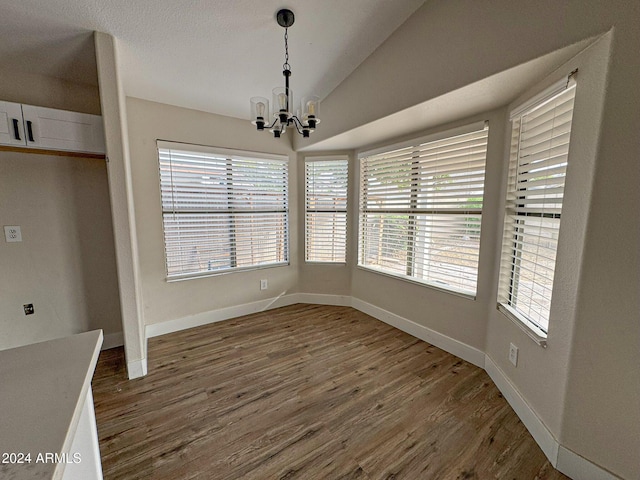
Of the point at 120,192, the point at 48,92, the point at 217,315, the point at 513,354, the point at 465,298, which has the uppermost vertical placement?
the point at 48,92

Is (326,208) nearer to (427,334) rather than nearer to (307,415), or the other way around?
(427,334)

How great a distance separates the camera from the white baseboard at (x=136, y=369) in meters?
2.18

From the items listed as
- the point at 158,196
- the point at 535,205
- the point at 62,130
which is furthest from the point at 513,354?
the point at 62,130

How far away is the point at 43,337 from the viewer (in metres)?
2.38

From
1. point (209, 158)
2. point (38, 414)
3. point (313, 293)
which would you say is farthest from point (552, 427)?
point (209, 158)

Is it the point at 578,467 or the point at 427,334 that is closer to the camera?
the point at 578,467

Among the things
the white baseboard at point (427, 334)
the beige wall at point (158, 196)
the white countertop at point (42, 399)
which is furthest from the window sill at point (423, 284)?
the white countertop at point (42, 399)

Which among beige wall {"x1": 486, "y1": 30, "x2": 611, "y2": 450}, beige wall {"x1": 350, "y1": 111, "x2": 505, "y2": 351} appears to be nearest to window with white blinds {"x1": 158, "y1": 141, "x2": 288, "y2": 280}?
beige wall {"x1": 350, "y1": 111, "x2": 505, "y2": 351}

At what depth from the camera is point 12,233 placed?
7.21 ft

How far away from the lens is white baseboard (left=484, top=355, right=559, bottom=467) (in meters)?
1.51

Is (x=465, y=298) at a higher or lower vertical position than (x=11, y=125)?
lower

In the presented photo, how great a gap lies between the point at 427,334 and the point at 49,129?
373 cm

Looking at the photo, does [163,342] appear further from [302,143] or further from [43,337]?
[302,143]

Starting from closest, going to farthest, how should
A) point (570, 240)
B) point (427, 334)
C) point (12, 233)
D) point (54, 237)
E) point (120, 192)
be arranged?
point (570, 240) < point (120, 192) < point (12, 233) < point (54, 237) < point (427, 334)
